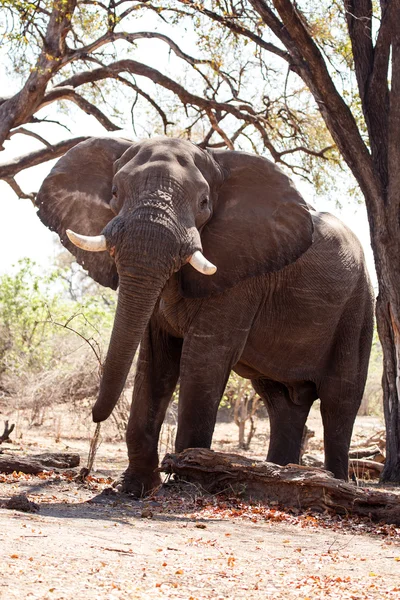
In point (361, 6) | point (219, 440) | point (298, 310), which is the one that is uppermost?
point (361, 6)

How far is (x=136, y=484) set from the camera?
7969 mm

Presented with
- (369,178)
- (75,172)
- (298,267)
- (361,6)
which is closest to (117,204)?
(75,172)

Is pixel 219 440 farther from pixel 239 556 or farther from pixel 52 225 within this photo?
pixel 239 556

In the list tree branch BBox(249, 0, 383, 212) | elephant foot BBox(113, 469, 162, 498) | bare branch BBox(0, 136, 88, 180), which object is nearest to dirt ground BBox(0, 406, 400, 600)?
elephant foot BBox(113, 469, 162, 498)

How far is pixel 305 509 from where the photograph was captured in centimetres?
699

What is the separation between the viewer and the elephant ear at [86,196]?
805 centimetres

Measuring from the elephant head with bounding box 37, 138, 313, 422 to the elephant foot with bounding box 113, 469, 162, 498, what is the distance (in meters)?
1.22

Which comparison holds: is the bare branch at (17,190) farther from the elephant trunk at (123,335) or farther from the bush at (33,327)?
the elephant trunk at (123,335)

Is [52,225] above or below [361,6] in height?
below

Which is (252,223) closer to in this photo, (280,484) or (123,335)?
(123,335)

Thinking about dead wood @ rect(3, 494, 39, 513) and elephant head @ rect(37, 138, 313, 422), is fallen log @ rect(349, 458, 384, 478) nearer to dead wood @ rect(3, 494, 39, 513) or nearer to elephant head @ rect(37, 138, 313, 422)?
elephant head @ rect(37, 138, 313, 422)

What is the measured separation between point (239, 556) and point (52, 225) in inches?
167

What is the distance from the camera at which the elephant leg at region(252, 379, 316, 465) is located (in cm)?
999

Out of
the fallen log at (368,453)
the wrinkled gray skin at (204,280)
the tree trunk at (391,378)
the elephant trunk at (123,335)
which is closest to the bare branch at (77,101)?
the wrinkled gray skin at (204,280)
